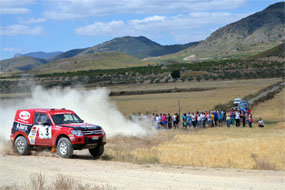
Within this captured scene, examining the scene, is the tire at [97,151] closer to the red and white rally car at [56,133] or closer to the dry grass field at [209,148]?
the red and white rally car at [56,133]

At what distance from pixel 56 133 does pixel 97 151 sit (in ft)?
5.59

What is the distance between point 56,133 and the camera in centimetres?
1642

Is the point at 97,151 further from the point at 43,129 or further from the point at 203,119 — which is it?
the point at 203,119

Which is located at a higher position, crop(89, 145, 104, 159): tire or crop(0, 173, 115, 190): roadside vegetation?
crop(0, 173, 115, 190): roadside vegetation

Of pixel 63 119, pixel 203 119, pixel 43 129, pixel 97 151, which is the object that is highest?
pixel 63 119

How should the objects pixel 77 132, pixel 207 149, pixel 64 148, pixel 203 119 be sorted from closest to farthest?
pixel 77 132, pixel 64 148, pixel 207 149, pixel 203 119

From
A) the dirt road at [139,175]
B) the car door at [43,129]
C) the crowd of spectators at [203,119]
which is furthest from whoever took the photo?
the crowd of spectators at [203,119]

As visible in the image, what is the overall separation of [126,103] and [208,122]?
2461 cm

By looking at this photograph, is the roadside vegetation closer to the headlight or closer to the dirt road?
the dirt road

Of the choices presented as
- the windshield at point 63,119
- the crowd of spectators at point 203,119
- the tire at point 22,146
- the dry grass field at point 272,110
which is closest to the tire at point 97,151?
the windshield at point 63,119

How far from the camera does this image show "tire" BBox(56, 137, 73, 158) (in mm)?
15945

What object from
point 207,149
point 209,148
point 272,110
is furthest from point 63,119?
point 272,110

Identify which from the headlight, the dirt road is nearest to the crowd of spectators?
the headlight

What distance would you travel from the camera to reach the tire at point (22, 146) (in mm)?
17219
